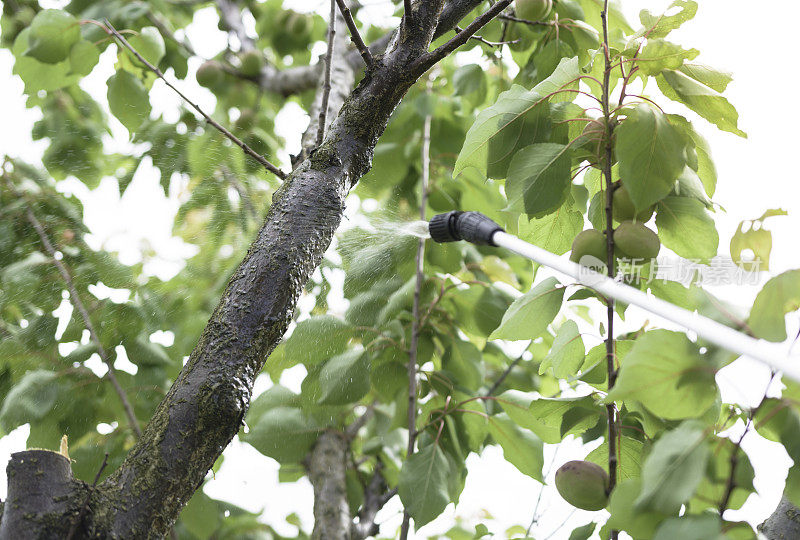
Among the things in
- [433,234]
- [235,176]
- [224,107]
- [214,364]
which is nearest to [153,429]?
[214,364]

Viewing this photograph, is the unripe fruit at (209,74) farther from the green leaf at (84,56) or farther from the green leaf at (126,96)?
the green leaf at (84,56)

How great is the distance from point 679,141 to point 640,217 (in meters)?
0.11

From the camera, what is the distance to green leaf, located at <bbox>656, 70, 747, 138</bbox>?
803mm

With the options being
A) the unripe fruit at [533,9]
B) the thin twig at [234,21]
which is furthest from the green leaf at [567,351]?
the thin twig at [234,21]

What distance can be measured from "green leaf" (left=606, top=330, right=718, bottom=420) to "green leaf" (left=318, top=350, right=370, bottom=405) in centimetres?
80

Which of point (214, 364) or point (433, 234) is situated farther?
point (433, 234)

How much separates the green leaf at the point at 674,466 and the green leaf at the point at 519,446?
63 cm

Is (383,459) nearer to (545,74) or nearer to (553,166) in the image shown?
(545,74)

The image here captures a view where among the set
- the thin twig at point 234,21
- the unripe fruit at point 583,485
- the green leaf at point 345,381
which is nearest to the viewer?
Result: the unripe fruit at point 583,485

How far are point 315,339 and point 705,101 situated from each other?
35.6 inches

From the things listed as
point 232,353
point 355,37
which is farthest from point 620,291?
point 355,37

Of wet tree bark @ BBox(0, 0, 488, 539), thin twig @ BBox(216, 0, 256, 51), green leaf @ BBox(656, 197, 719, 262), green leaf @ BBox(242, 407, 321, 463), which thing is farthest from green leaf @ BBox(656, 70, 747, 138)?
thin twig @ BBox(216, 0, 256, 51)

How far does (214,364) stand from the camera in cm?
75

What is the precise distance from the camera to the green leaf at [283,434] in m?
1.59
